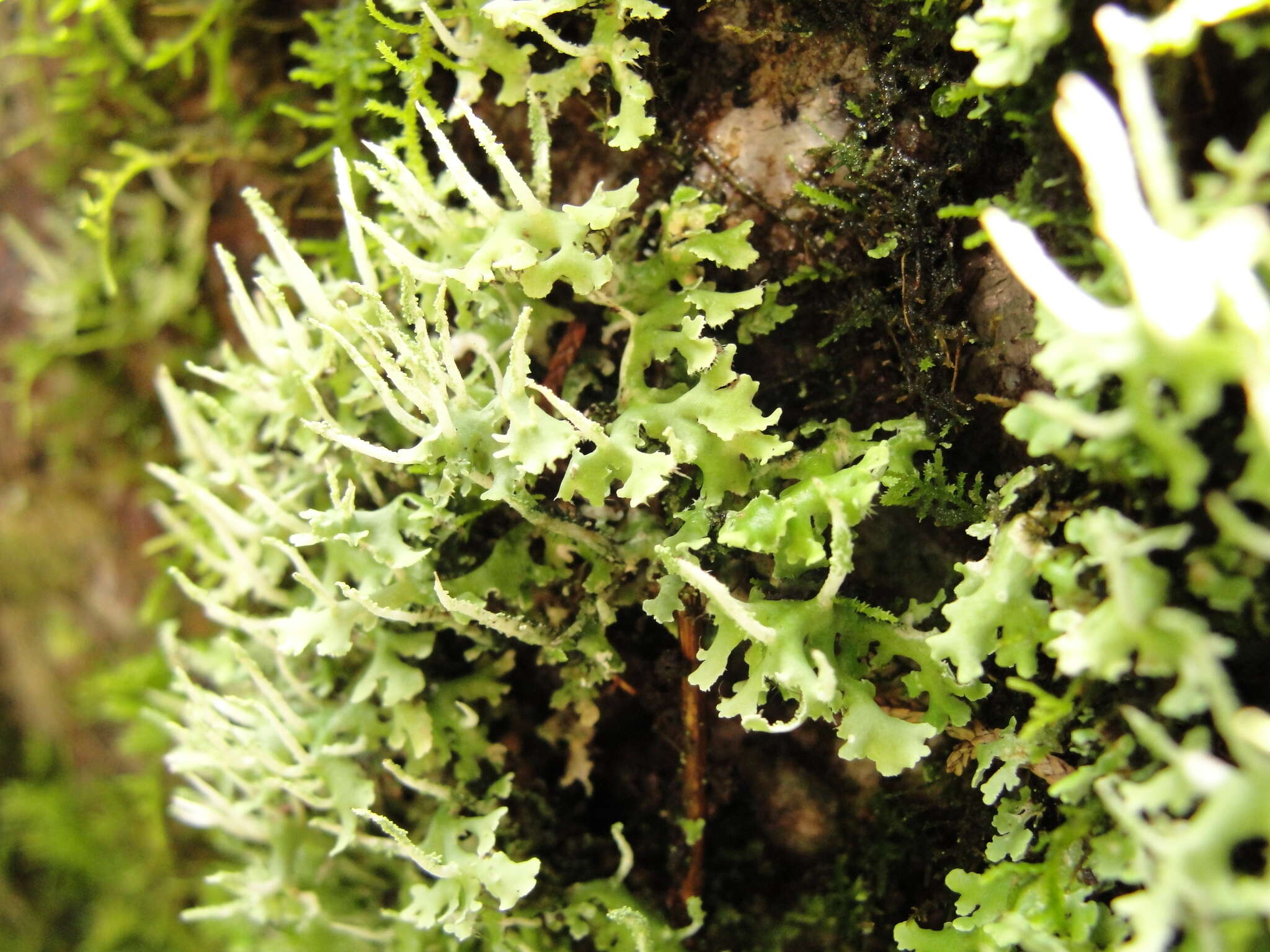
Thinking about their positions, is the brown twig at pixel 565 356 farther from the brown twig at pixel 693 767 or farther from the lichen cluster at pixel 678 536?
the brown twig at pixel 693 767

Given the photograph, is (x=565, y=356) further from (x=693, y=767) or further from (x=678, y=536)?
(x=693, y=767)

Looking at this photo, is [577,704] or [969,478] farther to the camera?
[577,704]

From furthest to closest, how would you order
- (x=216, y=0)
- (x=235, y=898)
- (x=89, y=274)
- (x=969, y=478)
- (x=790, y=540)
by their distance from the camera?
(x=89, y=274) → (x=235, y=898) → (x=216, y=0) → (x=969, y=478) → (x=790, y=540)

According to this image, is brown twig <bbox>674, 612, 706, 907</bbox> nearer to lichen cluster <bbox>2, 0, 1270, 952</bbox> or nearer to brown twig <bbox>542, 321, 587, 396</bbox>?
lichen cluster <bbox>2, 0, 1270, 952</bbox>

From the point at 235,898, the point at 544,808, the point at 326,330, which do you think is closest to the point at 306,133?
the point at 326,330

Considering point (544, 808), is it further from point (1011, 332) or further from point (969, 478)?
point (1011, 332)

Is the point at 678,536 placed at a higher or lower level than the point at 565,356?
lower

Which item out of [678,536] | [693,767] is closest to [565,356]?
[678,536]

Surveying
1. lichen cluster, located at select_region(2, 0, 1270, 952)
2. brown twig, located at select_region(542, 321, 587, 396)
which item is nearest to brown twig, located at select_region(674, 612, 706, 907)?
lichen cluster, located at select_region(2, 0, 1270, 952)
